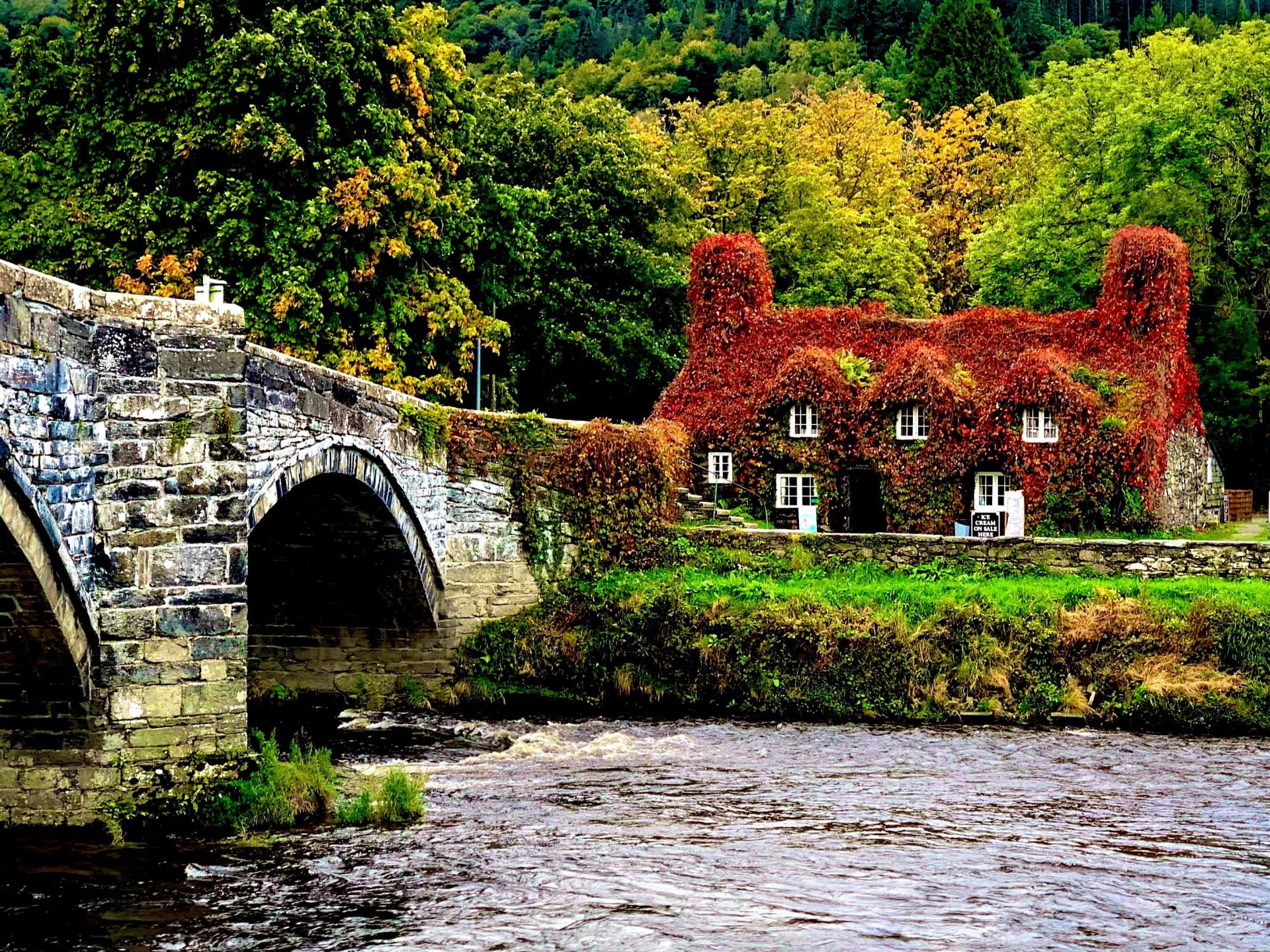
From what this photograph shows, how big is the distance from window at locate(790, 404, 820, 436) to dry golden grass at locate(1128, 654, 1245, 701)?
10.8 meters

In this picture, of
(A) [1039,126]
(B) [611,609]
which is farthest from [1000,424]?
(A) [1039,126]

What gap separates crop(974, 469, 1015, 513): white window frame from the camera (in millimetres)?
29688

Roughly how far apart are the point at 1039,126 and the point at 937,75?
2083 cm

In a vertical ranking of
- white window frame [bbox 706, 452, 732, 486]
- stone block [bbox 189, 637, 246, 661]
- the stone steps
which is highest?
white window frame [bbox 706, 452, 732, 486]

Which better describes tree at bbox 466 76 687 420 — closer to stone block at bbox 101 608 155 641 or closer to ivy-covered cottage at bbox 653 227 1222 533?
ivy-covered cottage at bbox 653 227 1222 533

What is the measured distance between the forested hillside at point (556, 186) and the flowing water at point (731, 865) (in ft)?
37.0

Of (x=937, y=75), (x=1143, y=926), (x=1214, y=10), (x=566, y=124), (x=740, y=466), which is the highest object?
(x=1214, y=10)

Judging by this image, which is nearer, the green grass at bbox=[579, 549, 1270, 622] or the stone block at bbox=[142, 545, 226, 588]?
the stone block at bbox=[142, 545, 226, 588]

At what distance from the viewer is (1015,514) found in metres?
28.9

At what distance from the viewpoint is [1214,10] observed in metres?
92.4

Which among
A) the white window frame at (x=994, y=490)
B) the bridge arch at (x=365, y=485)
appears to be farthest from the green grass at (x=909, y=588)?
the white window frame at (x=994, y=490)

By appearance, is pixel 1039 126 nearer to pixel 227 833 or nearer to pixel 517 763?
pixel 517 763

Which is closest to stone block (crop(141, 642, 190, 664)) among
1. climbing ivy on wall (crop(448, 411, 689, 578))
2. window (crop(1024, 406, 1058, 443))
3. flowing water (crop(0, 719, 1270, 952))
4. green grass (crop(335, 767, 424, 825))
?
flowing water (crop(0, 719, 1270, 952))

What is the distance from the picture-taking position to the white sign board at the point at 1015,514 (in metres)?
28.7
